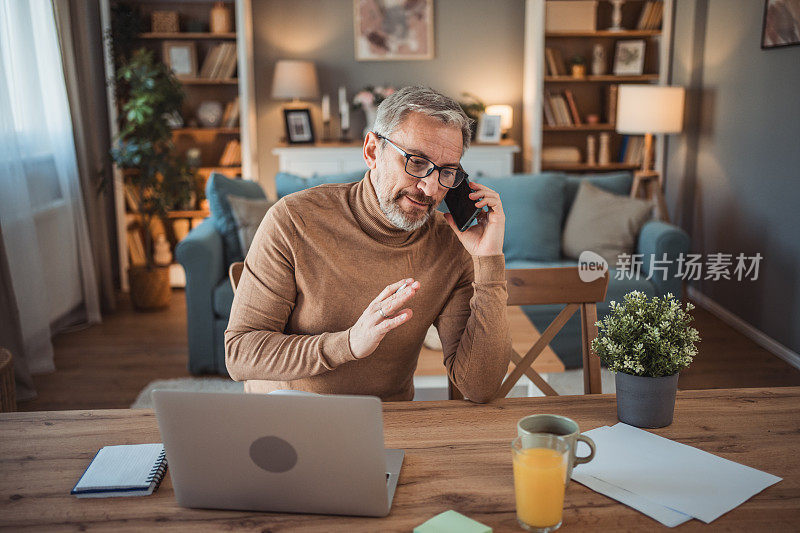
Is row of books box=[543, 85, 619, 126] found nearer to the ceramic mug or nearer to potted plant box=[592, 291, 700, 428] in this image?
potted plant box=[592, 291, 700, 428]

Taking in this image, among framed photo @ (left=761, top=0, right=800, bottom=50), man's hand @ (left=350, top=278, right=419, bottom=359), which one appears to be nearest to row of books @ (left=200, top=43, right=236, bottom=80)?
framed photo @ (left=761, top=0, right=800, bottom=50)

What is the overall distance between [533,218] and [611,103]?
2.01 metres

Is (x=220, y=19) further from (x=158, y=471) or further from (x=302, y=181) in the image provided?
(x=158, y=471)

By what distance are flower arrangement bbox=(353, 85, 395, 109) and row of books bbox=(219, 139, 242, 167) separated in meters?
0.92

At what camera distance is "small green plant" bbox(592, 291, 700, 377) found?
114 cm

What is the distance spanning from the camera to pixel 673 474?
3.32ft

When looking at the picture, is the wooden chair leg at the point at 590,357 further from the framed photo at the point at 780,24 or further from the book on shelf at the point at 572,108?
the book on shelf at the point at 572,108

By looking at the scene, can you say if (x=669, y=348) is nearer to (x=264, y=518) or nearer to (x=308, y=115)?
(x=264, y=518)

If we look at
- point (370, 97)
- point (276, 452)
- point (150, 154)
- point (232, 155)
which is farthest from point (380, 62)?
point (276, 452)

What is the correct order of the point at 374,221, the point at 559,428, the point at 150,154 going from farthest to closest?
the point at 150,154 < the point at 374,221 < the point at 559,428

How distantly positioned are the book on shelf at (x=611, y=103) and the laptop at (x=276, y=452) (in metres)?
4.90

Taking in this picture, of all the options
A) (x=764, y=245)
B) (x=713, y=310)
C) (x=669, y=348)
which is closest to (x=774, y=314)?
(x=764, y=245)

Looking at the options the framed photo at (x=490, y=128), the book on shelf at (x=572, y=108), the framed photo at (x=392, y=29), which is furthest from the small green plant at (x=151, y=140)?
the book on shelf at (x=572, y=108)

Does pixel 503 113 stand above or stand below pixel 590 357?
above
